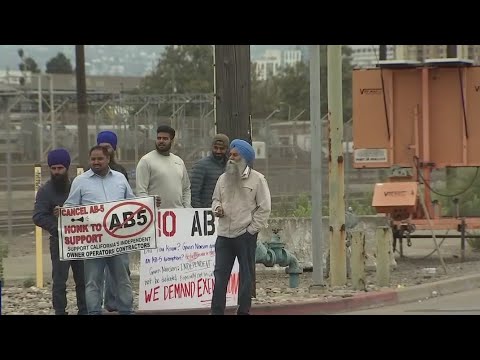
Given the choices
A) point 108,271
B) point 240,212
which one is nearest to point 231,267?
point 240,212

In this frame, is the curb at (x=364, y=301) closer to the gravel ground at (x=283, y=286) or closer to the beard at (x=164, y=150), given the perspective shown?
the gravel ground at (x=283, y=286)

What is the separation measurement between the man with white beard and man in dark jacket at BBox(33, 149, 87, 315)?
138 cm

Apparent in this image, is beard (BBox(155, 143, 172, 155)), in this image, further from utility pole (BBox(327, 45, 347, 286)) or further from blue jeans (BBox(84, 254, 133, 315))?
utility pole (BBox(327, 45, 347, 286))

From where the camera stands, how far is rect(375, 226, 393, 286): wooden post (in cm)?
1158

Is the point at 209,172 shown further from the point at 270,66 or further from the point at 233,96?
the point at 270,66

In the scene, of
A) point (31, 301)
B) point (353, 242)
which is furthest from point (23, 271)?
point (353, 242)

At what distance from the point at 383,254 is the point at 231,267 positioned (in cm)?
289

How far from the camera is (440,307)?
34.8 feet

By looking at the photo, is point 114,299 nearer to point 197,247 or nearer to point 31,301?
point 197,247

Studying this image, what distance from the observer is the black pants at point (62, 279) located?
30.9 ft

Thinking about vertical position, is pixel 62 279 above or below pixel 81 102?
below

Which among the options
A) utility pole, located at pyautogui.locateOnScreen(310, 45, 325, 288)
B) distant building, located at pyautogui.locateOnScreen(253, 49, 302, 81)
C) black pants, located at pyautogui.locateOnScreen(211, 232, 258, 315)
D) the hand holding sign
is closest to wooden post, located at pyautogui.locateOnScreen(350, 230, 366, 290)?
utility pole, located at pyautogui.locateOnScreen(310, 45, 325, 288)

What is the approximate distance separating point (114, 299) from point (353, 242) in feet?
10.0

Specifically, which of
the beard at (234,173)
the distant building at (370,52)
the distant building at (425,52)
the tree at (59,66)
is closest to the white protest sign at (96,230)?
the beard at (234,173)
